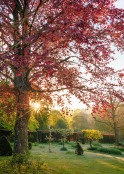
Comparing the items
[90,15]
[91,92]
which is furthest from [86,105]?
[90,15]

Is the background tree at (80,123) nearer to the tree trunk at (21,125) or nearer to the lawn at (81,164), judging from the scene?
the lawn at (81,164)

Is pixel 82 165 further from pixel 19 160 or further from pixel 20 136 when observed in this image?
pixel 20 136

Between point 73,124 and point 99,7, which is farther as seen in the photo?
point 73,124

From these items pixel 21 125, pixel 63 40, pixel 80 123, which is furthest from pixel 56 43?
pixel 80 123

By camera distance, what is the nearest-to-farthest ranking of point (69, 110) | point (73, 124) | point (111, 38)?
point (111, 38), point (69, 110), point (73, 124)

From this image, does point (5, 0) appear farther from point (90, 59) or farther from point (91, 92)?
point (91, 92)

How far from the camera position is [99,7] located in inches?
212

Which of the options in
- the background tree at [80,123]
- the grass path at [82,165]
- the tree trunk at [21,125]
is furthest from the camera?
the background tree at [80,123]

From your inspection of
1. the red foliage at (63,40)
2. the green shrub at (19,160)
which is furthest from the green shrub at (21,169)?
the red foliage at (63,40)

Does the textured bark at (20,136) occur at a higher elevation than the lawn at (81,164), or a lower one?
higher

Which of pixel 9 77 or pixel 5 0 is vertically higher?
pixel 5 0

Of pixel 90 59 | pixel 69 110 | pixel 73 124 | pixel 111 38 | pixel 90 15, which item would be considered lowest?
pixel 73 124

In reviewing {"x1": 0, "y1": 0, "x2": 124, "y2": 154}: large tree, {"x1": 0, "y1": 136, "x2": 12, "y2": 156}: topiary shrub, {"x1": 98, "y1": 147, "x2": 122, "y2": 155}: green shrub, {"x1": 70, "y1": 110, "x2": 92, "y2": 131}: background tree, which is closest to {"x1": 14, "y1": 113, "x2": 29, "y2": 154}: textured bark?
{"x1": 0, "y1": 0, "x2": 124, "y2": 154}: large tree

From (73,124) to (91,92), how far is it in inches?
1606
